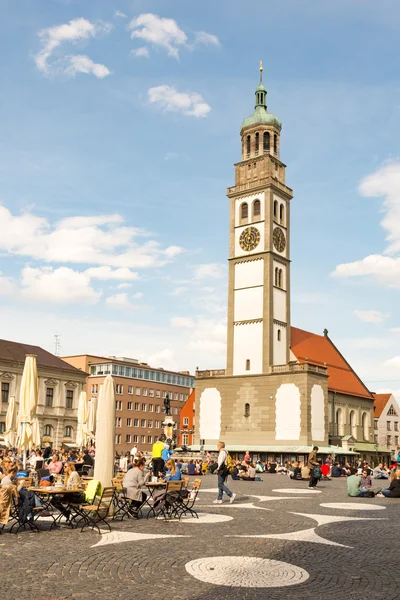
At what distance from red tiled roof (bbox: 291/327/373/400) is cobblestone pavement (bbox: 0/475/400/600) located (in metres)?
47.3

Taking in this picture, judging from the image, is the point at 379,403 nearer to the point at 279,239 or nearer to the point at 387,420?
the point at 387,420

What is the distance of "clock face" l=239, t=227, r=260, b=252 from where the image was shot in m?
60.3

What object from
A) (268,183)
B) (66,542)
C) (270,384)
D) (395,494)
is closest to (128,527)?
(66,542)

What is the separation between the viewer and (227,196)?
63969mm

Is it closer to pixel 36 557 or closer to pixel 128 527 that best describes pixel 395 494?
pixel 128 527

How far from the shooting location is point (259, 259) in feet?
195

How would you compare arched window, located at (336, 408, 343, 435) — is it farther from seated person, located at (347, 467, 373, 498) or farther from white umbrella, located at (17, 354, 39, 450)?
white umbrella, located at (17, 354, 39, 450)

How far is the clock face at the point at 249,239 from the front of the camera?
6034cm

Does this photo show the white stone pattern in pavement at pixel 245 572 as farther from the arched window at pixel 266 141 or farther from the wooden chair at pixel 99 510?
the arched window at pixel 266 141

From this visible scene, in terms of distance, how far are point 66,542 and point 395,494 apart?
14.9 metres

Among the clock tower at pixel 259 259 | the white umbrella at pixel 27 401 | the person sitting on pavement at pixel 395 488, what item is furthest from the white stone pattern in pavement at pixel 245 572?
the clock tower at pixel 259 259

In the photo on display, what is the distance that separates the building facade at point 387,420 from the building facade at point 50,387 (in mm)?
40822

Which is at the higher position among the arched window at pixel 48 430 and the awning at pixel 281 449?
the arched window at pixel 48 430

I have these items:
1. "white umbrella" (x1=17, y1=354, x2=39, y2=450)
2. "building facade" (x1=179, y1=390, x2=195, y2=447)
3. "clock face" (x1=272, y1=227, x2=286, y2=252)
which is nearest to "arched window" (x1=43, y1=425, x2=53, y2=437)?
"building facade" (x1=179, y1=390, x2=195, y2=447)
